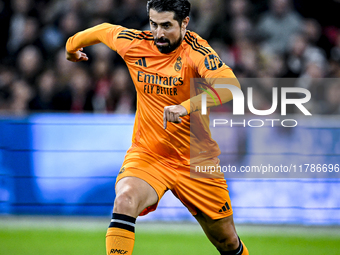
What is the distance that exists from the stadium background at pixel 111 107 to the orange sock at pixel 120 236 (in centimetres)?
303

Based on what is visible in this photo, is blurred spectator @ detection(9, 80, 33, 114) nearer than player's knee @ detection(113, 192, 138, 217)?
No

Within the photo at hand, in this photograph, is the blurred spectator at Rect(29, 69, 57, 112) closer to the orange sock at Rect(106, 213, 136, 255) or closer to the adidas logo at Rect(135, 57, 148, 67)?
the adidas logo at Rect(135, 57, 148, 67)

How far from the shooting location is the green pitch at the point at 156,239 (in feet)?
17.0

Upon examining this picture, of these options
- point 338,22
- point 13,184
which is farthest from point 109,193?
point 338,22

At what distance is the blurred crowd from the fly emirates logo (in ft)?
10.9

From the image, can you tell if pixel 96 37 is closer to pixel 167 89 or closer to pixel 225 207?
pixel 167 89

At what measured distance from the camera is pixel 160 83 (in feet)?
12.2

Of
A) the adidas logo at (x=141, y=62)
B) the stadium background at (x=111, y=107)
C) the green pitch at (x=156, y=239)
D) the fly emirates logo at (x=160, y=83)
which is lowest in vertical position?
the green pitch at (x=156, y=239)

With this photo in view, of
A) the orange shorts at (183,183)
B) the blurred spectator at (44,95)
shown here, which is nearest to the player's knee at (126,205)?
the orange shorts at (183,183)

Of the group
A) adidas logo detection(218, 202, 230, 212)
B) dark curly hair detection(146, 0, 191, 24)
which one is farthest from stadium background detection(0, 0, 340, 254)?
dark curly hair detection(146, 0, 191, 24)

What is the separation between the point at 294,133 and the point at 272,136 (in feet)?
0.98

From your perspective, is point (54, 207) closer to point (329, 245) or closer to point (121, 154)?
point (121, 154)

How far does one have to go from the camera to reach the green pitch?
17.0ft

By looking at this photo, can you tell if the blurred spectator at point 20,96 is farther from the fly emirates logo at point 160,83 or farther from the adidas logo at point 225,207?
the adidas logo at point 225,207
